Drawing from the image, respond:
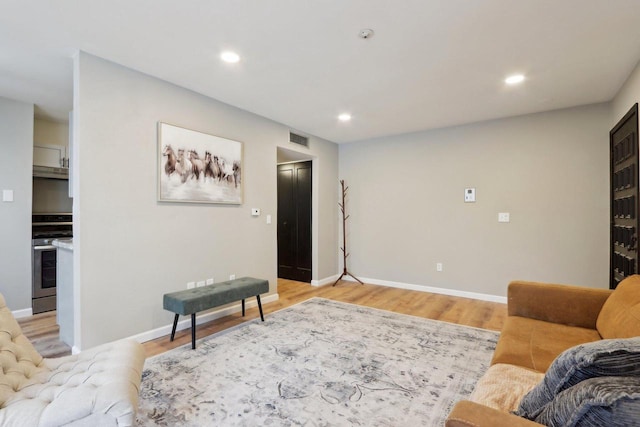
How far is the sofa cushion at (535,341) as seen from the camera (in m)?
1.60

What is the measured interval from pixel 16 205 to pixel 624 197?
658 centimetres

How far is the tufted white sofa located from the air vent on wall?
355cm

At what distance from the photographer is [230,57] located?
8.27ft

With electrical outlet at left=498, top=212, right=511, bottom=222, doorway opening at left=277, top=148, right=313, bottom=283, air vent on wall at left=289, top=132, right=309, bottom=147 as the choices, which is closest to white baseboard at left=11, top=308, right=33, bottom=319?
doorway opening at left=277, top=148, right=313, bottom=283

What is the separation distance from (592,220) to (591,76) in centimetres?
173

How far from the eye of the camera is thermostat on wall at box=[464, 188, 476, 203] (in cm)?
434

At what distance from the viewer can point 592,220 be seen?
3.61 m

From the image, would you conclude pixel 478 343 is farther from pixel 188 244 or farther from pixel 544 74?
pixel 188 244

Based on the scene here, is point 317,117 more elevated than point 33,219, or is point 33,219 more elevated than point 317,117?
point 317,117

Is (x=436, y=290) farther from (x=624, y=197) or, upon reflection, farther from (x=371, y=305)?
(x=624, y=197)

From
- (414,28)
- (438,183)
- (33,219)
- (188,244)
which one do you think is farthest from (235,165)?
(438,183)

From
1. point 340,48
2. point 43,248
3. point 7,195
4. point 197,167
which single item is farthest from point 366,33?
point 43,248

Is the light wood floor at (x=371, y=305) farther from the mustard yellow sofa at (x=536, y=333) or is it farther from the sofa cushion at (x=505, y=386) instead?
the sofa cushion at (x=505, y=386)

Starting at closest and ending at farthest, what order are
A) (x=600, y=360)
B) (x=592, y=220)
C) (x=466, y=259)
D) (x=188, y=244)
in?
(x=600, y=360)
(x=188, y=244)
(x=592, y=220)
(x=466, y=259)
